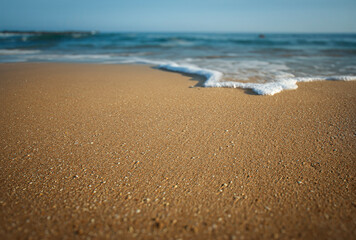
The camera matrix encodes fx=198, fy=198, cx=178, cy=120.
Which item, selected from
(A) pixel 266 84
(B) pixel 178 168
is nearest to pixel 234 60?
(A) pixel 266 84

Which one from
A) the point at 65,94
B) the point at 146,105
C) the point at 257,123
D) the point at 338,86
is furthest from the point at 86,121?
the point at 338,86

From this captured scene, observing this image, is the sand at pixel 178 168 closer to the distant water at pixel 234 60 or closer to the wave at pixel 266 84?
the wave at pixel 266 84

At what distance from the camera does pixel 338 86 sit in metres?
3.21

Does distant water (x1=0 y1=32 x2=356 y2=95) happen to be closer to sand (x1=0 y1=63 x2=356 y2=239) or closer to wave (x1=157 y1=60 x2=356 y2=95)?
wave (x1=157 y1=60 x2=356 y2=95)

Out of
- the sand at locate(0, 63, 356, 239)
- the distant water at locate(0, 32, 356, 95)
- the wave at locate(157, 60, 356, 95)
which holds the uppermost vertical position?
the distant water at locate(0, 32, 356, 95)

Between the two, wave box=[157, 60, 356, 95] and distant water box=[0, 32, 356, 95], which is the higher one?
distant water box=[0, 32, 356, 95]

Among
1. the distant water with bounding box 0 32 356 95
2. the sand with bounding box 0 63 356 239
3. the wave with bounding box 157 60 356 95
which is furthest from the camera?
the distant water with bounding box 0 32 356 95

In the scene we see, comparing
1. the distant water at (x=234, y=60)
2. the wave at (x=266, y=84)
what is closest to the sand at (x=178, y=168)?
the wave at (x=266, y=84)

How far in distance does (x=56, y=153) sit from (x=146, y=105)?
1159mm

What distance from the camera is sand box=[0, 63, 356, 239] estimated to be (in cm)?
100

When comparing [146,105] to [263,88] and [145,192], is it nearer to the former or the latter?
[145,192]

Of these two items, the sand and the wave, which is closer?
the sand

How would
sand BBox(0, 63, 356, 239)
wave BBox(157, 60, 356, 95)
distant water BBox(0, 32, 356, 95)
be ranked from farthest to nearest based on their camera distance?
distant water BBox(0, 32, 356, 95) → wave BBox(157, 60, 356, 95) → sand BBox(0, 63, 356, 239)

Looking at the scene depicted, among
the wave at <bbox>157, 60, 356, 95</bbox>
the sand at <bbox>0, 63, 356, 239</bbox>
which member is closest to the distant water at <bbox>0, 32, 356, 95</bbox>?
the wave at <bbox>157, 60, 356, 95</bbox>
